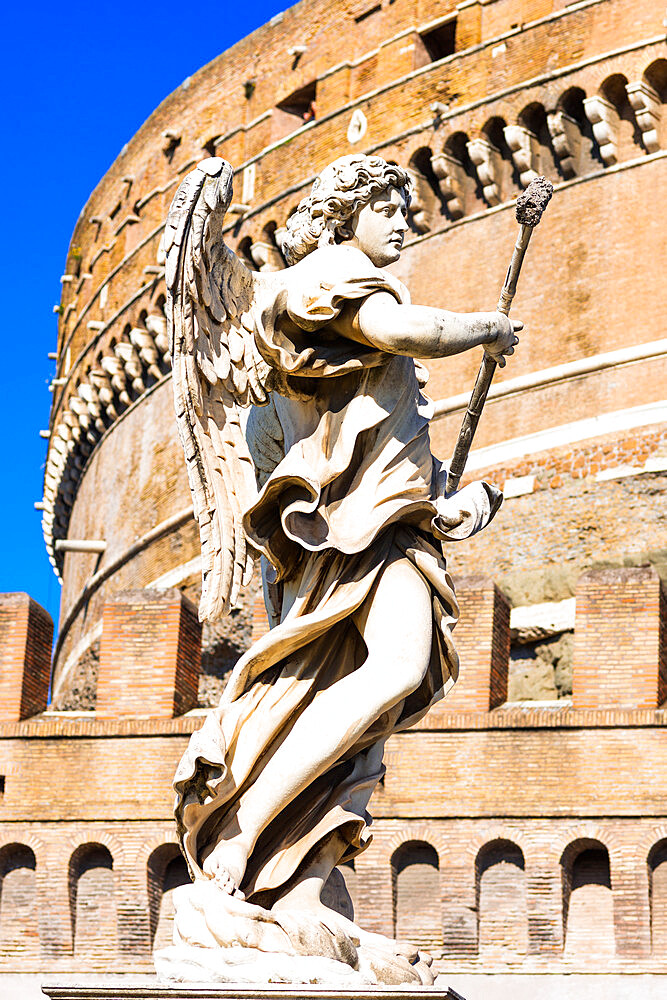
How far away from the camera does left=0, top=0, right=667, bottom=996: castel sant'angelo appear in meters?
12.5

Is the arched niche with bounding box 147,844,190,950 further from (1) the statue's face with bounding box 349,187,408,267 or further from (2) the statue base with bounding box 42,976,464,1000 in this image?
(2) the statue base with bounding box 42,976,464,1000

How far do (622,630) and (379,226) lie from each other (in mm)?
7389

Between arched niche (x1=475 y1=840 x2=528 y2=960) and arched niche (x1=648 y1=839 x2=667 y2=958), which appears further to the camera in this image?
arched niche (x1=475 y1=840 x2=528 y2=960)

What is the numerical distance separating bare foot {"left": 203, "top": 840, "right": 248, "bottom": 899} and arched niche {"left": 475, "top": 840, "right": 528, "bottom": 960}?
8.05 m

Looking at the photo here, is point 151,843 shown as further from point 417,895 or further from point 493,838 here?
point 493,838

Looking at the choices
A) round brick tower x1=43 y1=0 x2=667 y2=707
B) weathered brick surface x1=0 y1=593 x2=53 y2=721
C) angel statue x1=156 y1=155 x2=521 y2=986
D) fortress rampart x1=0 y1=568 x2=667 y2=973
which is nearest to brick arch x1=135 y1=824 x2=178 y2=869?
fortress rampart x1=0 y1=568 x2=667 y2=973

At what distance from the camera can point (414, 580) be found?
4.76m

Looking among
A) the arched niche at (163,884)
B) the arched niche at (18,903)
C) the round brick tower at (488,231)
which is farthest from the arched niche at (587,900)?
the arched niche at (18,903)

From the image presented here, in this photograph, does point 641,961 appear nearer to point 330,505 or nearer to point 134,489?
point 330,505

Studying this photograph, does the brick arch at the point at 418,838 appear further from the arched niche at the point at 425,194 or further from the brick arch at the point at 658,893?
the arched niche at the point at 425,194

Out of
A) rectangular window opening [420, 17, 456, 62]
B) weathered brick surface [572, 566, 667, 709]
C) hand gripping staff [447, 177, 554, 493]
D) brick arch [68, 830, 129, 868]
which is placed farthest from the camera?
rectangular window opening [420, 17, 456, 62]

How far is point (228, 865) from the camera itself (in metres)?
4.47

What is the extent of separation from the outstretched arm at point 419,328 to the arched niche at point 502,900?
809 centimetres

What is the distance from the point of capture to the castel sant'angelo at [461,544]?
12.5 m
